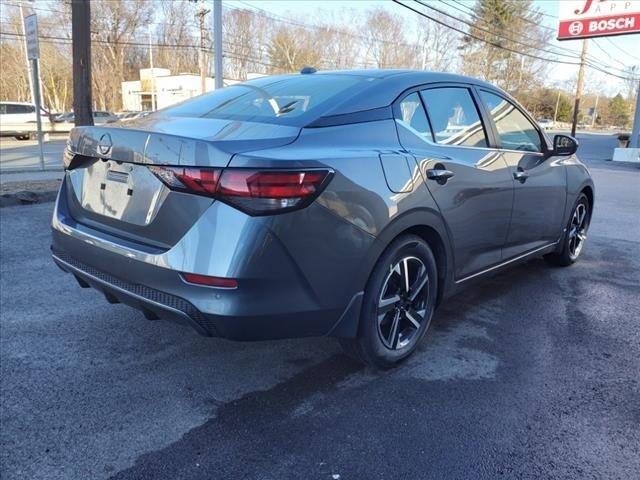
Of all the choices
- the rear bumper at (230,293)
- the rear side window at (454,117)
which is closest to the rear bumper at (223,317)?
the rear bumper at (230,293)

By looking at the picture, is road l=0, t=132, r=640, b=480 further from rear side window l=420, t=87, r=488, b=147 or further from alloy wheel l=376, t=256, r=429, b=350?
rear side window l=420, t=87, r=488, b=147

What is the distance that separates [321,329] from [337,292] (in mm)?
200

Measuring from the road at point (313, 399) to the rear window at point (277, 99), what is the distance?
1451 millimetres

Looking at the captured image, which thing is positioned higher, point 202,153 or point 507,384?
point 202,153

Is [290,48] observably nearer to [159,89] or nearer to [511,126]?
[159,89]

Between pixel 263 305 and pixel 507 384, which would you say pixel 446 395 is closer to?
pixel 507 384

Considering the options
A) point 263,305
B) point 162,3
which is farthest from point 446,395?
point 162,3

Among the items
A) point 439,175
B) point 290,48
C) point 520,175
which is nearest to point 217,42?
point 520,175

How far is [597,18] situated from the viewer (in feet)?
76.1

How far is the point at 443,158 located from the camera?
3.15 m

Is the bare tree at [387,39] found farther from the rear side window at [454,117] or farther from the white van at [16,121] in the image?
the rear side window at [454,117]

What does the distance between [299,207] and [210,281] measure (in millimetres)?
499

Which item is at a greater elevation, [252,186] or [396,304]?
[252,186]

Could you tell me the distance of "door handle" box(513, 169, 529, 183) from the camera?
3.87 m
